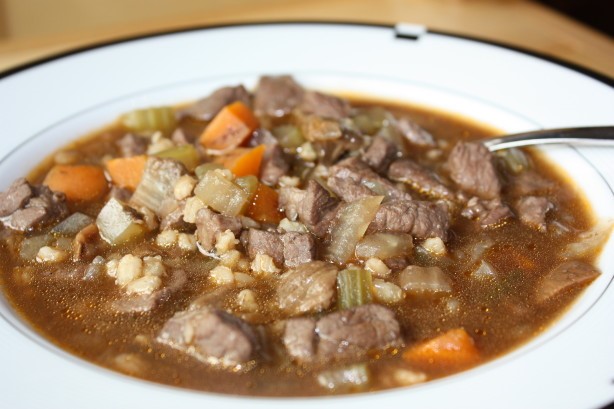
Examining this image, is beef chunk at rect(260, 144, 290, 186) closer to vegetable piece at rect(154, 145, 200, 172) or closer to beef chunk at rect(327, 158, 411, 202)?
beef chunk at rect(327, 158, 411, 202)

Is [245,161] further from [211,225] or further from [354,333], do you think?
[354,333]

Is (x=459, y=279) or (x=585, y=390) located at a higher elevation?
(x=585, y=390)

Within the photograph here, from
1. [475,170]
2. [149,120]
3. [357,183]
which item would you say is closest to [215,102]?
[149,120]

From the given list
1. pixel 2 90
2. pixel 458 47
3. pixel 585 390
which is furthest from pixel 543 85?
pixel 2 90

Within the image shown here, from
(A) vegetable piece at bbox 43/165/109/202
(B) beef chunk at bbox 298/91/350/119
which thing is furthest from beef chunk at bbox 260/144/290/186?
(A) vegetable piece at bbox 43/165/109/202

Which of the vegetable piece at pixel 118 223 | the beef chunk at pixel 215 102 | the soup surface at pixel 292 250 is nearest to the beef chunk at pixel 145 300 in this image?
the soup surface at pixel 292 250

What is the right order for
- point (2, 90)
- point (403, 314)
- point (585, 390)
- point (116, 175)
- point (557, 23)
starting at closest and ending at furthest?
point (585, 390)
point (403, 314)
point (116, 175)
point (2, 90)
point (557, 23)

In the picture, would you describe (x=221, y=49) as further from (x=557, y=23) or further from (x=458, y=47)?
(x=557, y=23)
